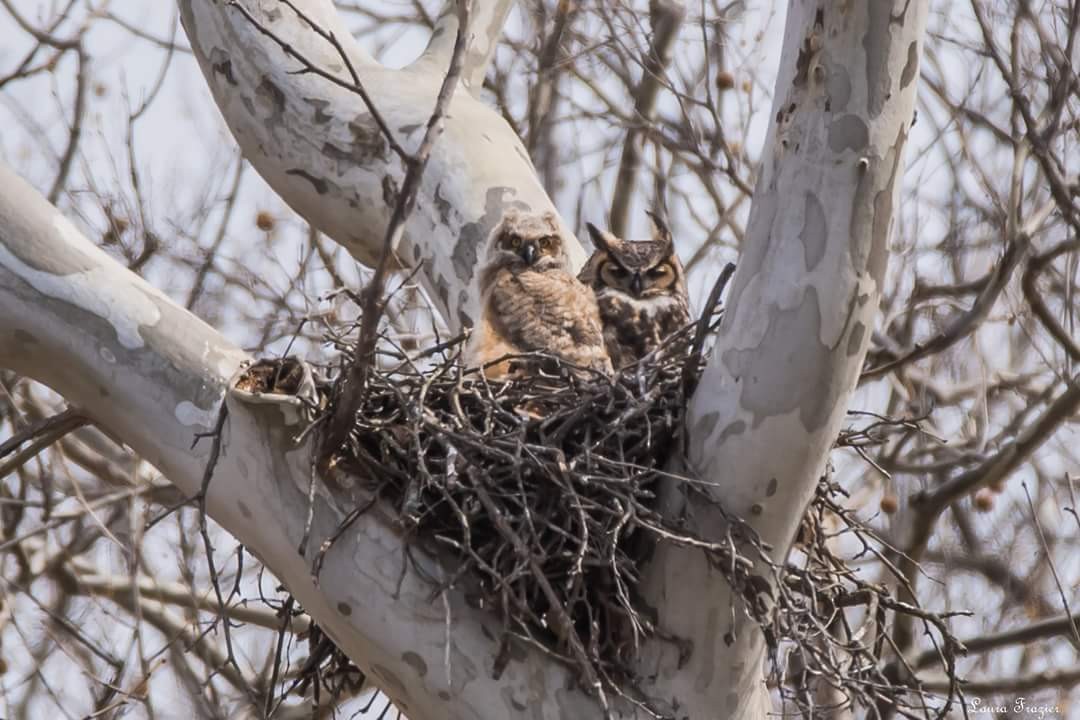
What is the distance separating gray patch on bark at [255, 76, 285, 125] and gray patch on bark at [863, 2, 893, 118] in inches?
91.5

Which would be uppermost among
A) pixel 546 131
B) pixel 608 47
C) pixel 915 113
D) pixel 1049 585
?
pixel 546 131

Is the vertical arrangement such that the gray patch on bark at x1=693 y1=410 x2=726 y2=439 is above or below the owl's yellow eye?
below

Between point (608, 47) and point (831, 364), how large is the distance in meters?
4.56

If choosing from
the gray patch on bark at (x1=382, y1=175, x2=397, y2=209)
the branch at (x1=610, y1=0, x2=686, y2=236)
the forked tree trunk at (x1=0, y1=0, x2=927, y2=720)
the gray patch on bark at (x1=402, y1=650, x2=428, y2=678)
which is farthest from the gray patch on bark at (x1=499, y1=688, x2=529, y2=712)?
the branch at (x1=610, y1=0, x2=686, y2=236)

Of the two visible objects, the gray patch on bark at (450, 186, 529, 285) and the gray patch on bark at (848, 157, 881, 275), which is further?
the gray patch on bark at (450, 186, 529, 285)

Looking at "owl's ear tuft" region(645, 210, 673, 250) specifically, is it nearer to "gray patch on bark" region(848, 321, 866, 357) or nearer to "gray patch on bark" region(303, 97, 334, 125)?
"gray patch on bark" region(303, 97, 334, 125)

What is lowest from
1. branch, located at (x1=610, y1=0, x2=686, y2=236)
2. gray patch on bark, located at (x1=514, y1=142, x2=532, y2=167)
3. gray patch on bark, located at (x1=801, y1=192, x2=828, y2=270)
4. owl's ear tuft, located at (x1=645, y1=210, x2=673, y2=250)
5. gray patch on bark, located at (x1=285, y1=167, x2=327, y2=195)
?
gray patch on bark, located at (x1=801, y1=192, x2=828, y2=270)

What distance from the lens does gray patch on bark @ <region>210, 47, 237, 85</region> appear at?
4.45 meters

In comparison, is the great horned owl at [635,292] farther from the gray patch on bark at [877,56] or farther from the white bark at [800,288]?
the gray patch on bark at [877,56]

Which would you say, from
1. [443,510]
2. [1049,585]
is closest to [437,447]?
[443,510]

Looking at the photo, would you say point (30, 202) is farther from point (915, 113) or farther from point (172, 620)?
point (172, 620)

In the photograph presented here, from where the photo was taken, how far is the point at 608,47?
6.95 m

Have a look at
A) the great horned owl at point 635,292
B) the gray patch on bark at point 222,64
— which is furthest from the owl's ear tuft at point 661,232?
the gray patch on bark at point 222,64

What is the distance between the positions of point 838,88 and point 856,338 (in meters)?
0.49
